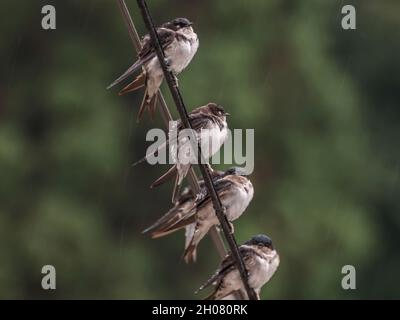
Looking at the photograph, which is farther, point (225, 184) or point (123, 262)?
point (123, 262)

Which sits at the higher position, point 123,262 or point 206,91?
point 206,91

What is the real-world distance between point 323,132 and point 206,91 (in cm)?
158

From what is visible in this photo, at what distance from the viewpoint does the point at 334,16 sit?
44.0 feet

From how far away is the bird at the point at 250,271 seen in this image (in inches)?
189

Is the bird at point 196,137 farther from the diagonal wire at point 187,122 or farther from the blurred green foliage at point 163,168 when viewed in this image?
the blurred green foliage at point 163,168

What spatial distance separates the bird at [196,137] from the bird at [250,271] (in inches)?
12.3

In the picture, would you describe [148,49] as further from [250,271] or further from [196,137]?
[250,271]

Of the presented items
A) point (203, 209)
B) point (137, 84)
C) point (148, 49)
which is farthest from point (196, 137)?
point (148, 49)

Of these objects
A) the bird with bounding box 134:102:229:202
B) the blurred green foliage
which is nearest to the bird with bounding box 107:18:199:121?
the bird with bounding box 134:102:229:202

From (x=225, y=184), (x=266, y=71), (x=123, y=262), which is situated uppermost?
(x=266, y=71)

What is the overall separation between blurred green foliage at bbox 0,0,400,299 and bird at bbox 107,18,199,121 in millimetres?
5795

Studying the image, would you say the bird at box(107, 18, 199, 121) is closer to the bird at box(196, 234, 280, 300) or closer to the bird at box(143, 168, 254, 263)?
the bird at box(143, 168, 254, 263)

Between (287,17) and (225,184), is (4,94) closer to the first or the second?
(287,17)

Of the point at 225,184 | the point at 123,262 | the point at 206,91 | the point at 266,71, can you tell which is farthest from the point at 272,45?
the point at 225,184
